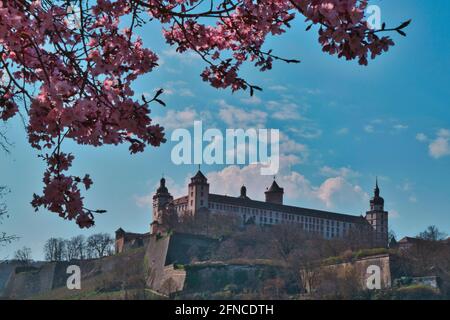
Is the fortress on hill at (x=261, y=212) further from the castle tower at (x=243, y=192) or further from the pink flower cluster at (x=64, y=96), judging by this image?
the pink flower cluster at (x=64, y=96)

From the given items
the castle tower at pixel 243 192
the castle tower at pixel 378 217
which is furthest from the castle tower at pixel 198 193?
the castle tower at pixel 378 217

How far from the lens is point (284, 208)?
232 feet

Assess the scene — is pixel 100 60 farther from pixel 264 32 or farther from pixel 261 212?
pixel 261 212

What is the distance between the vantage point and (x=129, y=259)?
2191 inches

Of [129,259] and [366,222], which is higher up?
[366,222]

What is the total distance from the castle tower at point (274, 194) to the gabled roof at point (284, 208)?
12.2 feet

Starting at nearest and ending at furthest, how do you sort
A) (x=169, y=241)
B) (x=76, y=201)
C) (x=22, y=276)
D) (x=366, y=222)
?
(x=76, y=201), (x=169, y=241), (x=22, y=276), (x=366, y=222)

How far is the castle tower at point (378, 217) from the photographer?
71438 millimetres

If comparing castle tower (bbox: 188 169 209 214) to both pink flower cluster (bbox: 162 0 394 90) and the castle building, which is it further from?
pink flower cluster (bbox: 162 0 394 90)

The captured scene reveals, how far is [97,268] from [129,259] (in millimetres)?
4610

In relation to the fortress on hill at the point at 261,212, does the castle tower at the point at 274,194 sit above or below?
above

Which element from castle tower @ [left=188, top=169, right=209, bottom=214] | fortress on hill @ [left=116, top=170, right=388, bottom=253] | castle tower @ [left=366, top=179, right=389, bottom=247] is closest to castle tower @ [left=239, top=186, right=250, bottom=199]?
fortress on hill @ [left=116, top=170, right=388, bottom=253]
